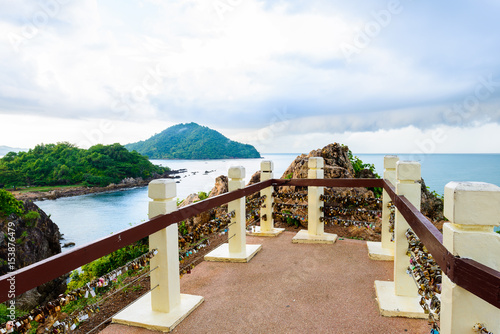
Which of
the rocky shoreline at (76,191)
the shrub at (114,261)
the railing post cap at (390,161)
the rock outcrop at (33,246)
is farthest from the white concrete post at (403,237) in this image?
the rocky shoreline at (76,191)

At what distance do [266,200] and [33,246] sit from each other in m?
19.5

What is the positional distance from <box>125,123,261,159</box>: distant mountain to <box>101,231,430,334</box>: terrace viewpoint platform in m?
52.7

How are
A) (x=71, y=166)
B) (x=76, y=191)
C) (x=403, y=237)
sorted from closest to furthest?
(x=403, y=237) → (x=76, y=191) → (x=71, y=166)

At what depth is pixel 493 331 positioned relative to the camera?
1.26 metres

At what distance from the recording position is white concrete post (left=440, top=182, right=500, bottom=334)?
3.95 ft

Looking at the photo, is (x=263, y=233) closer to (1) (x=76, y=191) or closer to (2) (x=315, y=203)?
(2) (x=315, y=203)

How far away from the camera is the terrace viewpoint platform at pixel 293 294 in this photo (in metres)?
2.47

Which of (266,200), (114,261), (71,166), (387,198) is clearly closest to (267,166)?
(266,200)

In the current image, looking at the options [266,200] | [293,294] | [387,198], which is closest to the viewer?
[293,294]

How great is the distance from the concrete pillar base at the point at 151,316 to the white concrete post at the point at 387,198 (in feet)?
8.84

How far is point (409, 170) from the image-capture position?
101 inches

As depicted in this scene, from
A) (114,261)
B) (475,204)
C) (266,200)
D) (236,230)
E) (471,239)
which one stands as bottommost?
(114,261)

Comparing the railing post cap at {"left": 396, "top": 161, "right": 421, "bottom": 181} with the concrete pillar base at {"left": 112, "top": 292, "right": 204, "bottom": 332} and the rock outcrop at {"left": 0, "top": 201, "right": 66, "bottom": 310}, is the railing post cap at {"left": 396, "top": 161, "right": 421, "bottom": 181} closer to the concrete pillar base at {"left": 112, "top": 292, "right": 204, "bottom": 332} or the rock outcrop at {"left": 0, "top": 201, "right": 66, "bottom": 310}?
the concrete pillar base at {"left": 112, "top": 292, "right": 204, "bottom": 332}

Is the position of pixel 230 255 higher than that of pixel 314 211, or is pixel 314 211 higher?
pixel 314 211
